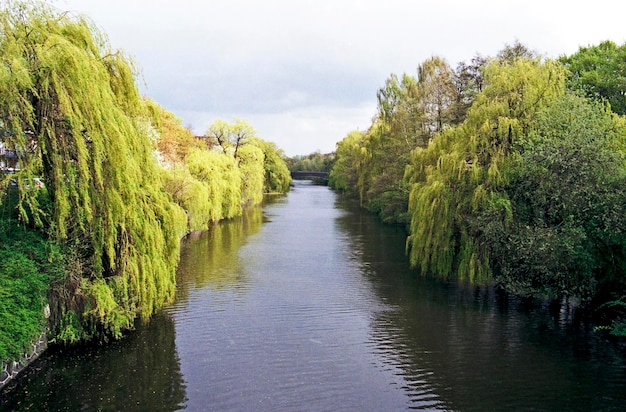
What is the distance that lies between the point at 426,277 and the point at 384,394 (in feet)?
35.2

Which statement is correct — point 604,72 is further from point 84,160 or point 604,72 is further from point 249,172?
point 249,172

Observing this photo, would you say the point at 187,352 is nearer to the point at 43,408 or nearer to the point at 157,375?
the point at 157,375

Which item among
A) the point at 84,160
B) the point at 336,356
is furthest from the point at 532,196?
the point at 84,160

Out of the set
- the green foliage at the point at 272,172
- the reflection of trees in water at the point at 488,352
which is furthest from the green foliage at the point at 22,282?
the green foliage at the point at 272,172

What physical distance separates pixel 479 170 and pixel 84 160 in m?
13.8

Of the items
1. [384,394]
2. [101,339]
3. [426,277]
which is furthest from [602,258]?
[101,339]

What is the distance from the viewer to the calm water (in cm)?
1131

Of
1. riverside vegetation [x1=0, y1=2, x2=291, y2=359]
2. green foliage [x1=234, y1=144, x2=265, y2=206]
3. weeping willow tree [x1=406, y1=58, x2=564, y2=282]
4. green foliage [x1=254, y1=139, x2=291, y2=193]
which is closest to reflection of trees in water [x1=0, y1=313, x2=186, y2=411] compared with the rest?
riverside vegetation [x1=0, y1=2, x2=291, y2=359]

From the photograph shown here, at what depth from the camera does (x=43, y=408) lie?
418 inches

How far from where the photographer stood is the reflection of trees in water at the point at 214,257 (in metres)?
20.7

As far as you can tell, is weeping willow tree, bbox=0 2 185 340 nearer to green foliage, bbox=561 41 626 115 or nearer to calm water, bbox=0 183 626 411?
calm water, bbox=0 183 626 411

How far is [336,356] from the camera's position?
44.7 ft

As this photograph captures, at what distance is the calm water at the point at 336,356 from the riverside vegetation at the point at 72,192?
1.38 m

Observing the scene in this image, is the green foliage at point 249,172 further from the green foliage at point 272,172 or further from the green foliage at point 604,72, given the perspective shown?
the green foliage at point 604,72
